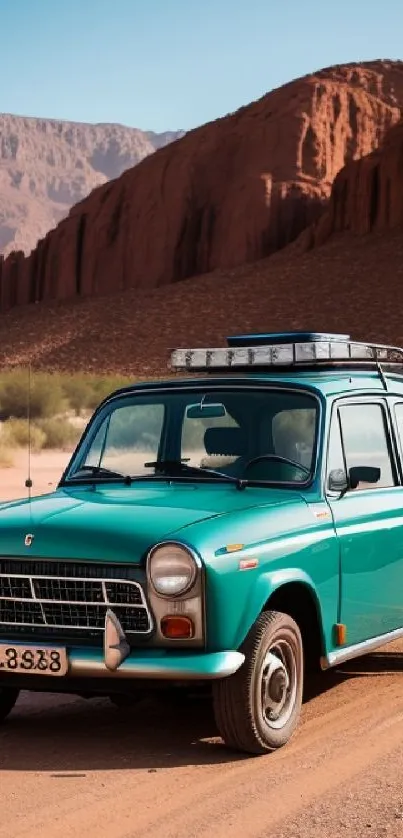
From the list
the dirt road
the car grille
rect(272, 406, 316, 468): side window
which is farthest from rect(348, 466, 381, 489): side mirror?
the car grille

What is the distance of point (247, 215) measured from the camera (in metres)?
89.4

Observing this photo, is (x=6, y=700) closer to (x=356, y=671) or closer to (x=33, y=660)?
(x=33, y=660)

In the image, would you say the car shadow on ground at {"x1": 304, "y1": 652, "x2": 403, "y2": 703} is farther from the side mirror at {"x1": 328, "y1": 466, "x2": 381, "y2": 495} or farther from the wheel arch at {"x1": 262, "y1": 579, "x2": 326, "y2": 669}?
the side mirror at {"x1": 328, "y1": 466, "x2": 381, "y2": 495}

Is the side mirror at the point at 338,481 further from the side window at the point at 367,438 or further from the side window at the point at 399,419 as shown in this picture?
the side window at the point at 399,419

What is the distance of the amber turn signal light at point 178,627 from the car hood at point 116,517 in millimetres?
280

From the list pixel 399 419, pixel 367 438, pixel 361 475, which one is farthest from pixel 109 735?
pixel 399 419

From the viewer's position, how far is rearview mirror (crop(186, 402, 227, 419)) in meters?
7.57

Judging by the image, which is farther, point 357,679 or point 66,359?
point 66,359

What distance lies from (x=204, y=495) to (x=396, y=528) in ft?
4.48

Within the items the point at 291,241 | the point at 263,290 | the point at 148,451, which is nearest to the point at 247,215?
the point at 291,241

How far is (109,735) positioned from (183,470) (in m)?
1.38

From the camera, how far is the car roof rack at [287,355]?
7789mm

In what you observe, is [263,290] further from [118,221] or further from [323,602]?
[323,602]

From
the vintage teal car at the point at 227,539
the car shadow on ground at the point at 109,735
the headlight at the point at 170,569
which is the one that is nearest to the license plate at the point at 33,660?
the vintage teal car at the point at 227,539
